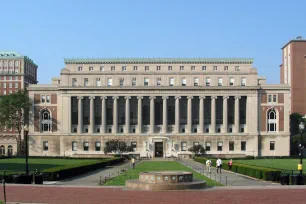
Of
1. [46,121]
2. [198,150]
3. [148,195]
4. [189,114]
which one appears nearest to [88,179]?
[148,195]

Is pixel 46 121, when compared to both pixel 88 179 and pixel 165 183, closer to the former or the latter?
pixel 88 179

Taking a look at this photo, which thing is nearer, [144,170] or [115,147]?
[144,170]

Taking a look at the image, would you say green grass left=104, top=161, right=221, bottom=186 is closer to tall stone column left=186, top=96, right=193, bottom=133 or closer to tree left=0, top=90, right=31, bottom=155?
tall stone column left=186, top=96, right=193, bottom=133

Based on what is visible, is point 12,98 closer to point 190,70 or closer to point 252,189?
point 190,70

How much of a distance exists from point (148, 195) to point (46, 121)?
330 ft

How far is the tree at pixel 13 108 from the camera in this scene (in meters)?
131

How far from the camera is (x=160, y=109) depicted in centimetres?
13325

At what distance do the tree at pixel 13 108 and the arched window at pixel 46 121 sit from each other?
13.9 feet

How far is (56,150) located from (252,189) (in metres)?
98.2

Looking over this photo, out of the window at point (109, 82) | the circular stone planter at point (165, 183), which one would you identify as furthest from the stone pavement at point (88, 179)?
the window at point (109, 82)

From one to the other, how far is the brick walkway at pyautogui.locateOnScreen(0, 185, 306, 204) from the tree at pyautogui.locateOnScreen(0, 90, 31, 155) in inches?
3741

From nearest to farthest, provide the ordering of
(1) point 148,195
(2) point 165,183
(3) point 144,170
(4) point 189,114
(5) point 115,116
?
(1) point 148,195 < (2) point 165,183 < (3) point 144,170 < (4) point 189,114 < (5) point 115,116

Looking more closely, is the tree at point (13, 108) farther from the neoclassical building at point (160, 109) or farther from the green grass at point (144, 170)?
the green grass at point (144, 170)

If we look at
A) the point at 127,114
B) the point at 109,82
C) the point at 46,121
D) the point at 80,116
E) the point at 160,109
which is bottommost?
the point at 46,121
